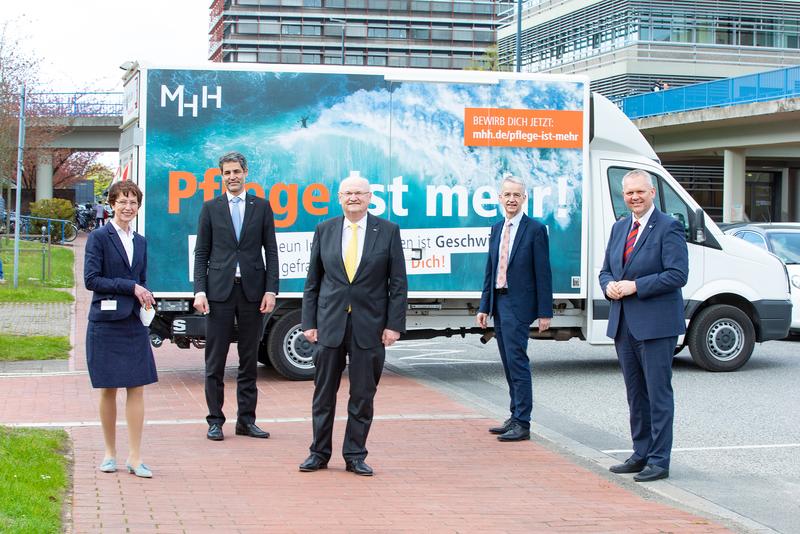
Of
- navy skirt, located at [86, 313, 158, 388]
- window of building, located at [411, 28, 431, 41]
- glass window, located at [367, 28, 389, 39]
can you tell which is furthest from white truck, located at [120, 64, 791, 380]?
window of building, located at [411, 28, 431, 41]

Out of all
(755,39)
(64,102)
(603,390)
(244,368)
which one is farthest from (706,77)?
(244,368)

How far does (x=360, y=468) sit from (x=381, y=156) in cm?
492

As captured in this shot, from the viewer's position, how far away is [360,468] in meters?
7.00

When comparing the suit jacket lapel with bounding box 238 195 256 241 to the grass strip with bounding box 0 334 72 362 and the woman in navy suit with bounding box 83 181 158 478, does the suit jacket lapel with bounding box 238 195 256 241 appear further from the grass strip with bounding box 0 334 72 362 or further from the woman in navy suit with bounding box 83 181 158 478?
the grass strip with bounding box 0 334 72 362

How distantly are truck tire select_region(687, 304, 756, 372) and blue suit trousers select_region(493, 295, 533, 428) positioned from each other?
4.54 metres

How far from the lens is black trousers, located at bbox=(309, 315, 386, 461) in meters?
7.05

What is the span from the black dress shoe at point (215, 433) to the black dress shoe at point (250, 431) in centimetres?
20

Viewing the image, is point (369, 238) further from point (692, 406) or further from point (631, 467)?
point (692, 406)

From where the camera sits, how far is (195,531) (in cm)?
548

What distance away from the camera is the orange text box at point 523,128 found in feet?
37.8

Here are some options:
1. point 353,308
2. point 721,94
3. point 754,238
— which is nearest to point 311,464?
point 353,308

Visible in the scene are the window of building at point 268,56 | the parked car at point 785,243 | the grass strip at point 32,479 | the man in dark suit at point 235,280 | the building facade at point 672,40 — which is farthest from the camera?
the window of building at point 268,56

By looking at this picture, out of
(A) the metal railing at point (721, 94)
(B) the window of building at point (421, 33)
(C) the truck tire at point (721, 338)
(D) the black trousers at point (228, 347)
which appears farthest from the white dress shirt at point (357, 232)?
(B) the window of building at point (421, 33)

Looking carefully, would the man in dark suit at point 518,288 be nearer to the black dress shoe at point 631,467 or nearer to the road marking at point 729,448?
the road marking at point 729,448
